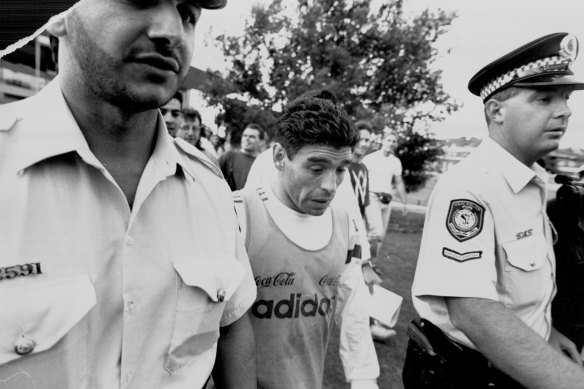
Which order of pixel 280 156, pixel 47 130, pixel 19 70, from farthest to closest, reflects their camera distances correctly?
pixel 280 156
pixel 47 130
pixel 19 70

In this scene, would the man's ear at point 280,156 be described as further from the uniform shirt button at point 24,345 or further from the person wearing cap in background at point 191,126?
the person wearing cap in background at point 191,126

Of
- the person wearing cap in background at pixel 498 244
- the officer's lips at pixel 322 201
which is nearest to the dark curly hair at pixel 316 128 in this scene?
the officer's lips at pixel 322 201

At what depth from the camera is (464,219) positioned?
148cm

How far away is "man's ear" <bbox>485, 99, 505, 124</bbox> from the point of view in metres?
1.71

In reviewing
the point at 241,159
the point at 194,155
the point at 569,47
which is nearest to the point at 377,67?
the point at 241,159

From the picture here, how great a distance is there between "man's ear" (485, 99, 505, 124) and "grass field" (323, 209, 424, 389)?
232 centimetres

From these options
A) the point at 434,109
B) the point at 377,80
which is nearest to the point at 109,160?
the point at 377,80

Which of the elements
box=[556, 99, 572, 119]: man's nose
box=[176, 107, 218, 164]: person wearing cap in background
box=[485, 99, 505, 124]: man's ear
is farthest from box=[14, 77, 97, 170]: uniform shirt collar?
box=[176, 107, 218, 164]: person wearing cap in background

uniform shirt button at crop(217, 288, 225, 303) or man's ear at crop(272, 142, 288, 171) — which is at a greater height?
man's ear at crop(272, 142, 288, 171)

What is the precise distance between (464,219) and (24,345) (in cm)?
135

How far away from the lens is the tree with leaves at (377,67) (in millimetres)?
8453

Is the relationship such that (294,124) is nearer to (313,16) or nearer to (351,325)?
(351,325)

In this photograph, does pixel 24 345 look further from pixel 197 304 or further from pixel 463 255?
pixel 463 255

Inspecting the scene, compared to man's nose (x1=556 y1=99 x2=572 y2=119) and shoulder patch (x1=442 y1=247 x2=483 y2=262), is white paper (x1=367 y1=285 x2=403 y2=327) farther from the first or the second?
man's nose (x1=556 y1=99 x2=572 y2=119)
